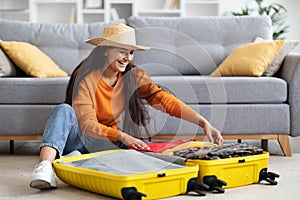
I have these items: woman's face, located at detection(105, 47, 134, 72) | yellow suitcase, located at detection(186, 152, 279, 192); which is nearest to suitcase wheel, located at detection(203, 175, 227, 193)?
yellow suitcase, located at detection(186, 152, 279, 192)

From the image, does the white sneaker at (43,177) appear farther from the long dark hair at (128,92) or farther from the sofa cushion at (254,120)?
the sofa cushion at (254,120)

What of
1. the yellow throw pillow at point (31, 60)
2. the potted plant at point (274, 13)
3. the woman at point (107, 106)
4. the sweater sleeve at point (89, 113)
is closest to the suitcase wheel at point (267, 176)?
the woman at point (107, 106)

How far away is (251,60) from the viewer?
3.21 m

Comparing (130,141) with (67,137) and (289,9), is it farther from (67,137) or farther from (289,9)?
(289,9)

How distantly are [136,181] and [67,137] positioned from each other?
2.00ft

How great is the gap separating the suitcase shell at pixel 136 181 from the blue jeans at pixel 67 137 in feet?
0.49

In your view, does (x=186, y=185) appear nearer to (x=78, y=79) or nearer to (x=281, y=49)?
(x=78, y=79)

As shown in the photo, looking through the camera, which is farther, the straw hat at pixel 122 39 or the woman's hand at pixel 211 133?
the woman's hand at pixel 211 133

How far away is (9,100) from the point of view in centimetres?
301

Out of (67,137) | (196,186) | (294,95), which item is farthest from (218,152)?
(294,95)

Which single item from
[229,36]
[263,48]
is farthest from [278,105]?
[229,36]

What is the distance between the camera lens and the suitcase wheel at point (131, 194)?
1.87 meters

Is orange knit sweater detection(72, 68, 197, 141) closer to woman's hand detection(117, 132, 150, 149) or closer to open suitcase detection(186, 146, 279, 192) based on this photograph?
woman's hand detection(117, 132, 150, 149)

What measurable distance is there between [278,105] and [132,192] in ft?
4.56
